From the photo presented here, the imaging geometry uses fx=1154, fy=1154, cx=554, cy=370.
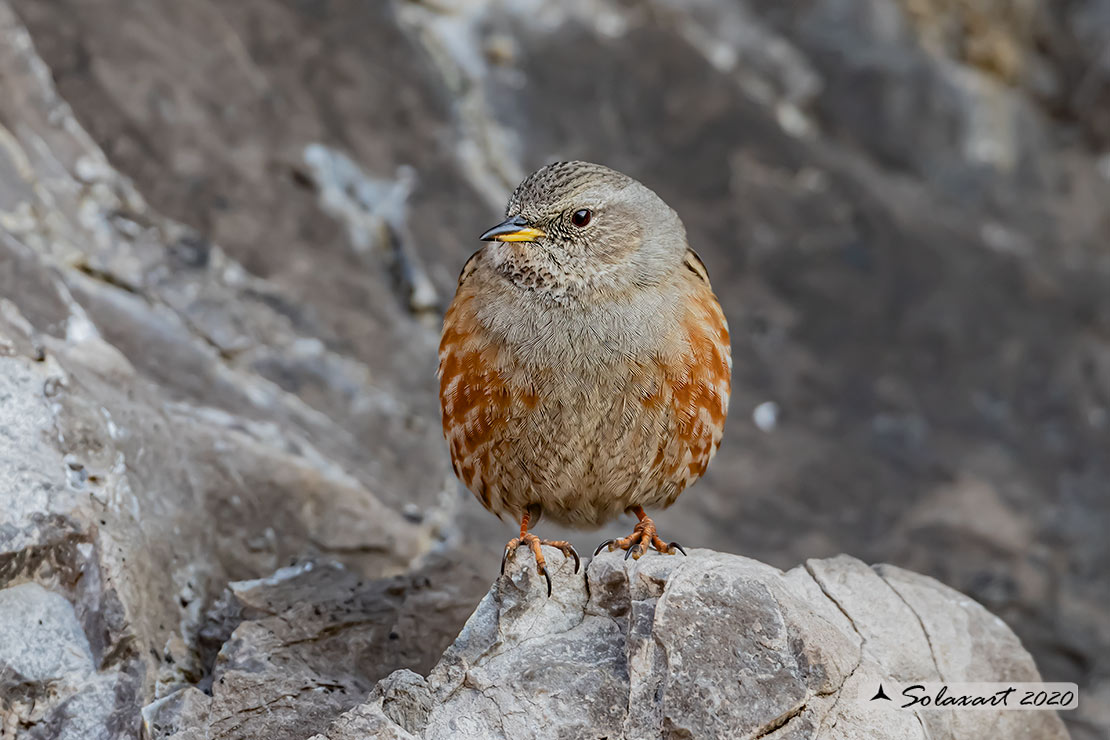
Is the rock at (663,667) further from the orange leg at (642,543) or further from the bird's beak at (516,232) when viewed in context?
the bird's beak at (516,232)

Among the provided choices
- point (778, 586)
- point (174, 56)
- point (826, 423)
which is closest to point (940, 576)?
point (826, 423)

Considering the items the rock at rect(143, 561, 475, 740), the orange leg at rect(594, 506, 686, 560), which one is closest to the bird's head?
the orange leg at rect(594, 506, 686, 560)

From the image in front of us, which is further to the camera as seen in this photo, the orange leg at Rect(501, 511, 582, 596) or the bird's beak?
the bird's beak

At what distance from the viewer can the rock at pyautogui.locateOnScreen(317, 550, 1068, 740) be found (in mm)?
3902

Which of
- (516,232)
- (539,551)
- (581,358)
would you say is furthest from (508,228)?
(539,551)

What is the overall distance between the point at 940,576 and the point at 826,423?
1459 mm

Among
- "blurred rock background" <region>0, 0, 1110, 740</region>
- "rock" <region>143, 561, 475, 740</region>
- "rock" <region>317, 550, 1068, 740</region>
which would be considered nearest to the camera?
"rock" <region>317, 550, 1068, 740</region>

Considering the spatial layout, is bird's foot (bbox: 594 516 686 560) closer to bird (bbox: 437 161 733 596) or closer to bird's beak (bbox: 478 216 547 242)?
bird (bbox: 437 161 733 596)

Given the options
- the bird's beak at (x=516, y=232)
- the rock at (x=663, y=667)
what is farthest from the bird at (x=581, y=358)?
the rock at (x=663, y=667)

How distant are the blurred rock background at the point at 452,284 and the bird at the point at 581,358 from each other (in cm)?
95

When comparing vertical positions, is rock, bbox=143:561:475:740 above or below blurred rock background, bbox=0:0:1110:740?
below

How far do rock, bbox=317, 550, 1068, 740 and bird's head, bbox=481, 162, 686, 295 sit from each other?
130 cm

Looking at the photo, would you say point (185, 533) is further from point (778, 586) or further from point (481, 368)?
point (778, 586)

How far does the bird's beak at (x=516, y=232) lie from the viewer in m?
4.94
